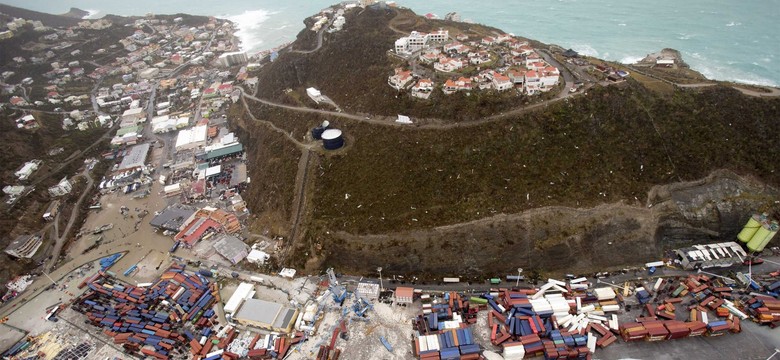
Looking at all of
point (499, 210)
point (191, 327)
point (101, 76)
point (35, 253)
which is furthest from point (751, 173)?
point (101, 76)

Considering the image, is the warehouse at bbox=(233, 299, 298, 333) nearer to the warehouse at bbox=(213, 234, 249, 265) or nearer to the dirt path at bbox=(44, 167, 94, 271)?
the warehouse at bbox=(213, 234, 249, 265)

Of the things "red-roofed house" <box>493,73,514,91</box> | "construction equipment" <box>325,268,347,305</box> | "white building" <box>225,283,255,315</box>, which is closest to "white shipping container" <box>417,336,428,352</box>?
"construction equipment" <box>325,268,347,305</box>

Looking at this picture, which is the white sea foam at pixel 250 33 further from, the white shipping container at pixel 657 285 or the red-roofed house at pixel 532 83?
the white shipping container at pixel 657 285

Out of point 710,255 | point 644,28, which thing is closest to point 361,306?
point 710,255

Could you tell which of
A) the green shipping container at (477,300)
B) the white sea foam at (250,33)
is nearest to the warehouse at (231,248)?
the green shipping container at (477,300)

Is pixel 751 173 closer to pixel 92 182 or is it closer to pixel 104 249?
pixel 104 249

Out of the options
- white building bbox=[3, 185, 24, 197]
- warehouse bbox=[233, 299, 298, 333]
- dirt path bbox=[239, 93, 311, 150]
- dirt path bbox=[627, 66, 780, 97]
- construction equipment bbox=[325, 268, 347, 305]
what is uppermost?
dirt path bbox=[627, 66, 780, 97]

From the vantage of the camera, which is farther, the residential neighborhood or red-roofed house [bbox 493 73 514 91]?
the residential neighborhood
